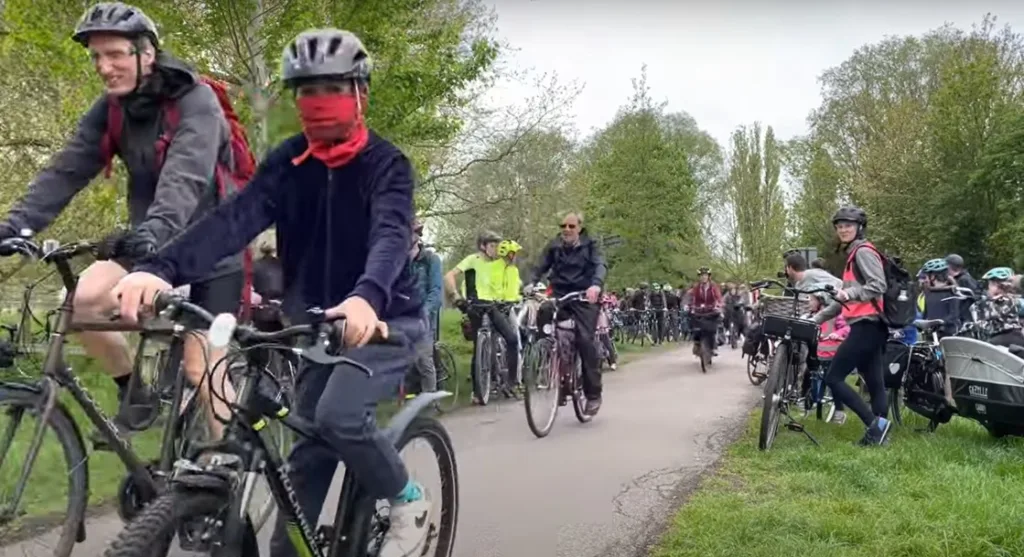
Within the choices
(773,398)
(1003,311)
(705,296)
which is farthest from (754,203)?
(773,398)

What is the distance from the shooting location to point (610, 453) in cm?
747

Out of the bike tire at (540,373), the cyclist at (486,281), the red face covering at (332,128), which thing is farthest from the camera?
the cyclist at (486,281)

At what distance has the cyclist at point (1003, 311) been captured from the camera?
8.36 metres

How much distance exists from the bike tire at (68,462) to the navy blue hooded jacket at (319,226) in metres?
0.68

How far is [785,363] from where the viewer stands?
797 centimetres

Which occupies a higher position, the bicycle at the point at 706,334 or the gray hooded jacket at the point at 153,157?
the gray hooded jacket at the point at 153,157

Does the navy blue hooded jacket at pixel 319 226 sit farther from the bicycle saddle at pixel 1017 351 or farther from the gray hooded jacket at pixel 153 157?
the bicycle saddle at pixel 1017 351

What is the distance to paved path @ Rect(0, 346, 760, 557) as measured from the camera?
4840 mm

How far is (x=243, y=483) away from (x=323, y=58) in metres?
1.32

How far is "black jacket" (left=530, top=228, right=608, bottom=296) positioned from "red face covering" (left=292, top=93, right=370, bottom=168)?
227 inches

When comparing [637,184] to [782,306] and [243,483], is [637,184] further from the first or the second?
[243,483]

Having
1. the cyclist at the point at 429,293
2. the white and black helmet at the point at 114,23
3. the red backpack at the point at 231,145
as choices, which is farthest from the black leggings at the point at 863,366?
the white and black helmet at the point at 114,23

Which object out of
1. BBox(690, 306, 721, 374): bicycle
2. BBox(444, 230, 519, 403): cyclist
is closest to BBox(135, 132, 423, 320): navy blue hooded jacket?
BBox(444, 230, 519, 403): cyclist

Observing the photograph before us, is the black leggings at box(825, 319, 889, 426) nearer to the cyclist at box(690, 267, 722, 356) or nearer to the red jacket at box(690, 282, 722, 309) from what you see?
the cyclist at box(690, 267, 722, 356)
